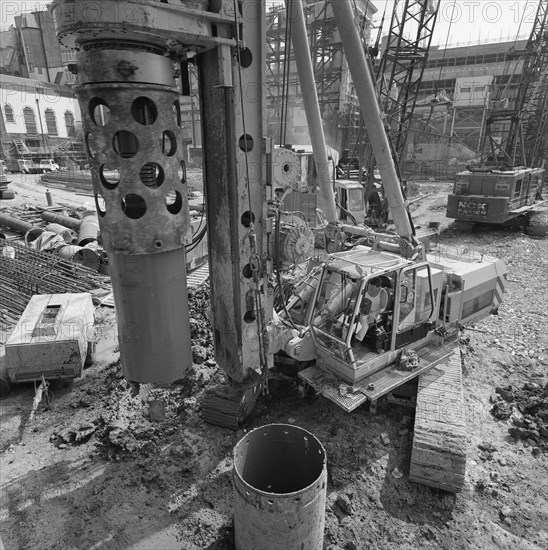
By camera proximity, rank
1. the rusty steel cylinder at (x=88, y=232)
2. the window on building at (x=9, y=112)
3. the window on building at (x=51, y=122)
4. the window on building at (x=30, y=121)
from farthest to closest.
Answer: the window on building at (x=51, y=122), the window on building at (x=30, y=121), the window on building at (x=9, y=112), the rusty steel cylinder at (x=88, y=232)

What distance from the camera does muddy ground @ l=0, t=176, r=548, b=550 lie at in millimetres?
4402

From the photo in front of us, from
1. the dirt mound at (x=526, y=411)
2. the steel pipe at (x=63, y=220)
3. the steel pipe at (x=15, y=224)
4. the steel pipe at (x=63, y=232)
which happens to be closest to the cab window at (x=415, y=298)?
the dirt mound at (x=526, y=411)

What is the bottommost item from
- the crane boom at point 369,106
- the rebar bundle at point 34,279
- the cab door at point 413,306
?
the rebar bundle at point 34,279

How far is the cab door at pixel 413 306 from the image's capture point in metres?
5.84

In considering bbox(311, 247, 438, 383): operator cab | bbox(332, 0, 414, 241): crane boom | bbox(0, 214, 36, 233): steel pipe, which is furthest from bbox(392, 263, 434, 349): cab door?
bbox(0, 214, 36, 233): steel pipe

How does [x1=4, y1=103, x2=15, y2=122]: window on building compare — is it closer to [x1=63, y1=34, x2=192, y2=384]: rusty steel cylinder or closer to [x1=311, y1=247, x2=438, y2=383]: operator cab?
[x1=311, y1=247, x2=438, y2=383]: operator cab

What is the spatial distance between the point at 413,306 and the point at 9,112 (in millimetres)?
43376

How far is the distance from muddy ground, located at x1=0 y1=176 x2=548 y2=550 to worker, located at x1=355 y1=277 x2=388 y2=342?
135 centimetres

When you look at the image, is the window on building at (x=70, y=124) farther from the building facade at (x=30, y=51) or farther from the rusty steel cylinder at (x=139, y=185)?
the rusty steel cylinder at (x=139, y=185)

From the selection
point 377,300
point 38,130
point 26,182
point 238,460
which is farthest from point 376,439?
point 38,130

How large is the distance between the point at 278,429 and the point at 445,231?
16.2 m

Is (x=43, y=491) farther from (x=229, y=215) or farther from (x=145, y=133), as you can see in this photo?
(x=145, y=133)

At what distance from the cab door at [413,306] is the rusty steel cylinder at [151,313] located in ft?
9.85

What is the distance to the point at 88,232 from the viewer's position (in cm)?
1319
